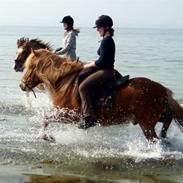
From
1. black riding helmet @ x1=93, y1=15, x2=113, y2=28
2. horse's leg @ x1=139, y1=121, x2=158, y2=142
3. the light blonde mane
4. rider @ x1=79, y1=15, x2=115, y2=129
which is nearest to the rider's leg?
rider @ x1=79, y1=15, x2=115, y2=129

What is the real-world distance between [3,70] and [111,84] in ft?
63.4

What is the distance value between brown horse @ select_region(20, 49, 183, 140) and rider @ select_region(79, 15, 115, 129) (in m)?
0.23

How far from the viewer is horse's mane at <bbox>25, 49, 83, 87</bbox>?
9.86 meters

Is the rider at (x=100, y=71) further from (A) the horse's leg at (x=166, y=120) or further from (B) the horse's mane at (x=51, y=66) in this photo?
(A) the horse's leg at (x=166, y=120)

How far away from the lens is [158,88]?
936 centimetres

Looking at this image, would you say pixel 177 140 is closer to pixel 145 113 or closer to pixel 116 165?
pixel 145 113

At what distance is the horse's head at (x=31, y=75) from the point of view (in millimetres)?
9974

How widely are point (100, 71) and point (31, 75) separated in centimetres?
148

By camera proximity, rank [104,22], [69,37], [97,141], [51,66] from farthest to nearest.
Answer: [69,37]
[97,141]
[51,66]
[104,22]

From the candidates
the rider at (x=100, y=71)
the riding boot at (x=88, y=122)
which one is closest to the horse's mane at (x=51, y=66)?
the rider at (x=100, y=71)

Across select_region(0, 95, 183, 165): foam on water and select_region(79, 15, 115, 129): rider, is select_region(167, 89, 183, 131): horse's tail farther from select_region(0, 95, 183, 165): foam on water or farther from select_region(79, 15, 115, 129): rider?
select_region(79, 15, 115, 129): rider

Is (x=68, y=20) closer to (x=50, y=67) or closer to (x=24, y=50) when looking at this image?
(x=24, y=50)

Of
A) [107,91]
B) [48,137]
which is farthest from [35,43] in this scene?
[107,91]

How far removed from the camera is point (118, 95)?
930 cm
